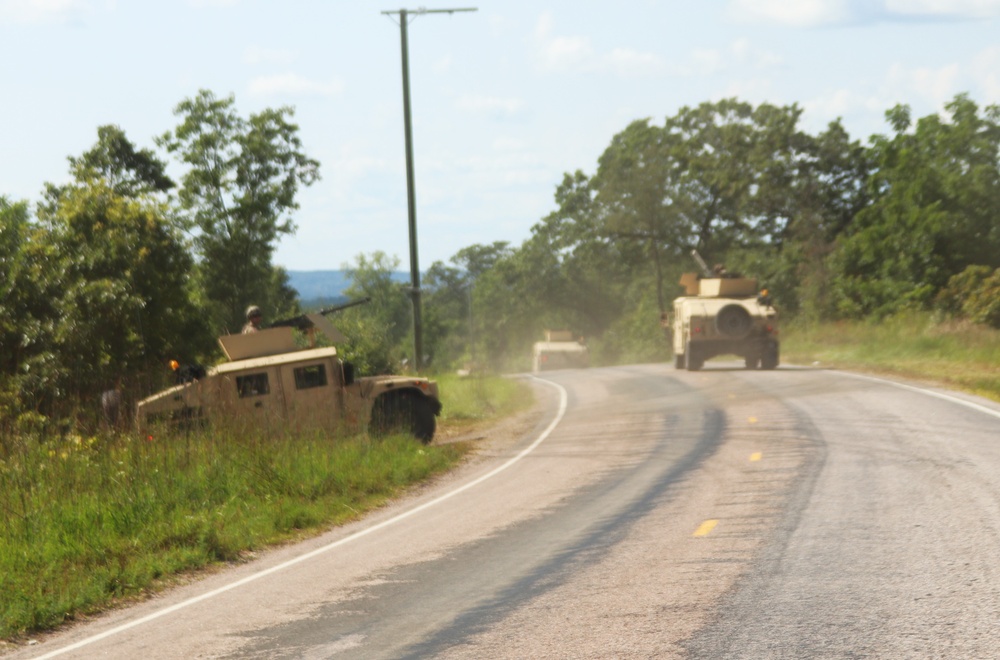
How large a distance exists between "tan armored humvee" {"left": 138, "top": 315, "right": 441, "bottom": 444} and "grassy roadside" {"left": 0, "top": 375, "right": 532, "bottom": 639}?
0.71m

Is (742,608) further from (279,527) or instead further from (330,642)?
(279,527)

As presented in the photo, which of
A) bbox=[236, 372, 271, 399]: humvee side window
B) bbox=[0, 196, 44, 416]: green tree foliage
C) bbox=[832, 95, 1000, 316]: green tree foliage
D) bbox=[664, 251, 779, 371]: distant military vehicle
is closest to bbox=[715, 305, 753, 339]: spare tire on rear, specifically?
bbox=[664, 251, 779, 371]: distant military vehicle

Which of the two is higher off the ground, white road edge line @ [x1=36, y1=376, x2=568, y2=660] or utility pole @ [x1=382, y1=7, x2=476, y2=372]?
utility pole @ [x1=382, y1=7, x2=476, y2=372]

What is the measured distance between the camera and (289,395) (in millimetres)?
18406

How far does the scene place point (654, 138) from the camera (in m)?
73.4

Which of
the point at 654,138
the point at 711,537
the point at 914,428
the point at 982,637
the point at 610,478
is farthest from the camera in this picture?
the point at 654,138

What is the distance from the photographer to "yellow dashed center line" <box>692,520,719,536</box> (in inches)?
415

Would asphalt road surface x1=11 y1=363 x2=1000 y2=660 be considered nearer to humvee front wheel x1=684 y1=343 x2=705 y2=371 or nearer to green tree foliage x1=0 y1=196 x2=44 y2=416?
green tree foliage x1=0 y1=196 x2=44 y2=416

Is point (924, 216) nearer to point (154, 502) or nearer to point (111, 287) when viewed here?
point (111, 287)

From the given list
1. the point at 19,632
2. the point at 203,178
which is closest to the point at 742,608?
the point at 19,632

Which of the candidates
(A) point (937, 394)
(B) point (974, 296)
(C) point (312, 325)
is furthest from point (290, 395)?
(B) point (974, 296)

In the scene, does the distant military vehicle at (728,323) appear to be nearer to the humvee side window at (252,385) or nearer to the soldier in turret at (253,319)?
the soldier in turret at (253,319)

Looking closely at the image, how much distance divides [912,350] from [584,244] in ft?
125

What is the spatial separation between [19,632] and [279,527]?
417 cm
